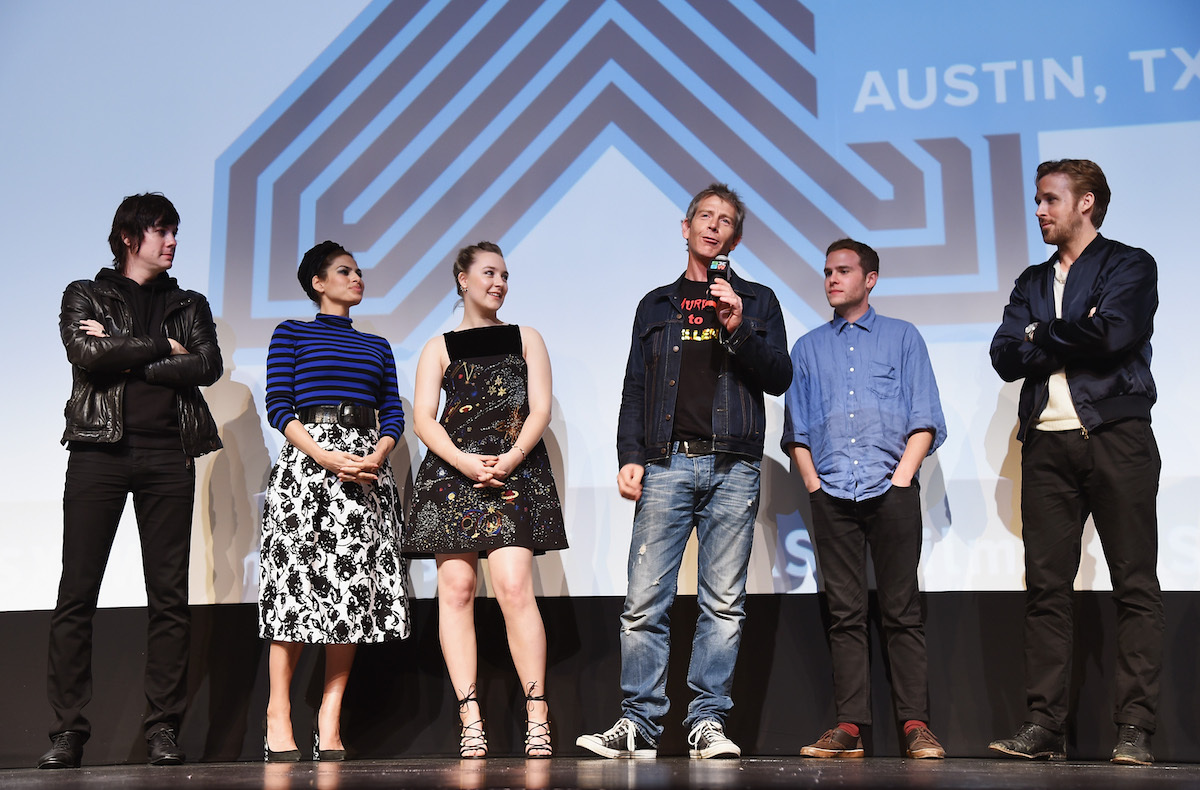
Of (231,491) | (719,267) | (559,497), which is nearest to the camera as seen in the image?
(719,267)

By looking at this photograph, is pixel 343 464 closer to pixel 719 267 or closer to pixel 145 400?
pixel 145 400

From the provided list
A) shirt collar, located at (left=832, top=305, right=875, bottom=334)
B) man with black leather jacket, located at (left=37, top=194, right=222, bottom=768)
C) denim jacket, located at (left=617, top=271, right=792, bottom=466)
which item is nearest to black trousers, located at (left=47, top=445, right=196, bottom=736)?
man with black leather jacket, located at (left=37, top=194, right=222, bottom=768)

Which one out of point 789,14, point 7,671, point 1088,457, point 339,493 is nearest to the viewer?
point 1088,457

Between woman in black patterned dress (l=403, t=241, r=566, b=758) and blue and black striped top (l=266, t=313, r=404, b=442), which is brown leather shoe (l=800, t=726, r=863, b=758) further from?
blue and black striped top (l=266, t=313, r=404, b=442)

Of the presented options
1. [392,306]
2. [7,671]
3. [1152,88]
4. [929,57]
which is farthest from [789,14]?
Result: [7,671]

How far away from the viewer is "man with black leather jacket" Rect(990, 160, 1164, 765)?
9.49ft

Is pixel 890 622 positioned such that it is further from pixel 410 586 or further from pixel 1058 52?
pixel 1058 52

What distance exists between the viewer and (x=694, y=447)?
311 cm

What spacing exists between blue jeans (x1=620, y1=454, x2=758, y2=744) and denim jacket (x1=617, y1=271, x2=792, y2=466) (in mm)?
81

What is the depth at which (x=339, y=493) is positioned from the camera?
3.28m

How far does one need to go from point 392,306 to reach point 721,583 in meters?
1.69

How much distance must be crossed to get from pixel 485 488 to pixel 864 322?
52.0 inches

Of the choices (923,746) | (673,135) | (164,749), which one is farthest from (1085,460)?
(164,749)

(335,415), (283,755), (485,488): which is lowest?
(283,755)
